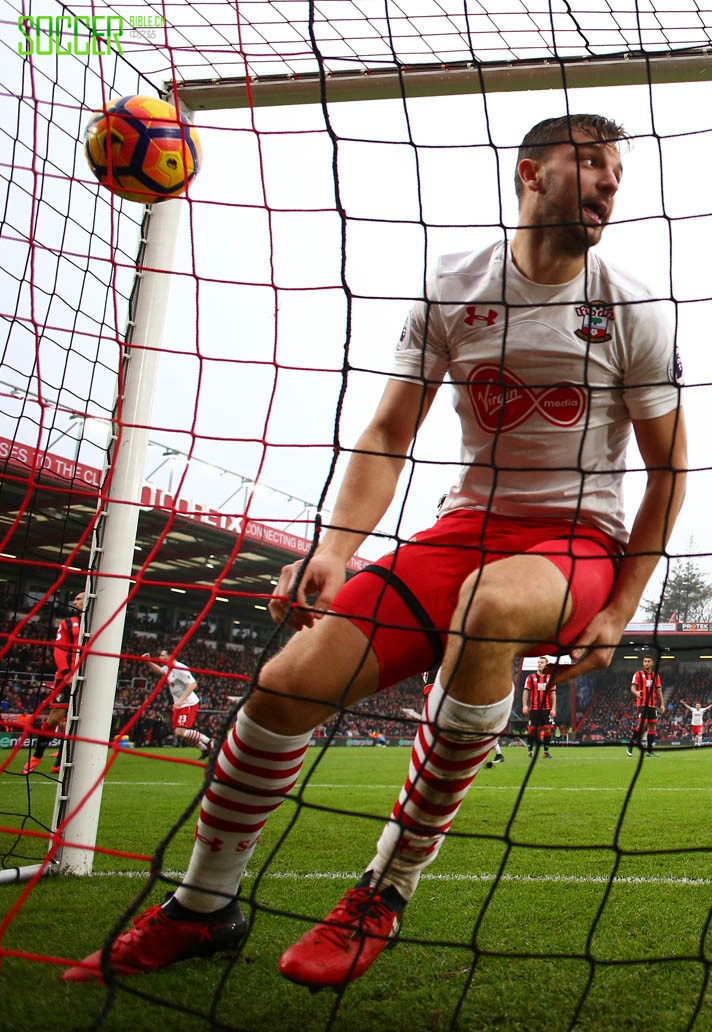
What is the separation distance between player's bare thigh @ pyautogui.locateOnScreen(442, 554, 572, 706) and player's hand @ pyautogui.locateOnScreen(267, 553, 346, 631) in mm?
295

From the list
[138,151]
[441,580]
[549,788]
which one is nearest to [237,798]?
[441,580]

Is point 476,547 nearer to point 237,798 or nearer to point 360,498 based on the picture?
point 360,498

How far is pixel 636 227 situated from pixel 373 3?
4.94 ft

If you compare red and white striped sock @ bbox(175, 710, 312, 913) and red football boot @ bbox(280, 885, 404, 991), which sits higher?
red and white striped sock @ bbox(175, 710, 312, 913)

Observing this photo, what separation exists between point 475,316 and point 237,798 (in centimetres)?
124

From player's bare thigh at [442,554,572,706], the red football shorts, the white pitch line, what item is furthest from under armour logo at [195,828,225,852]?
the white pitch line

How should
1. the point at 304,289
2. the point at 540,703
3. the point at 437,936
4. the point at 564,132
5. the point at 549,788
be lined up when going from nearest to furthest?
the point at 540,703, the point at 564,132, the point at 437,936, the point at 304,289, the point at 549,788

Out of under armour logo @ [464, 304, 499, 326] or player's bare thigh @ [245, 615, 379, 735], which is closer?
player's bare thigh @ [245, 615, 379, 735]

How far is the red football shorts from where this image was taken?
1859mm

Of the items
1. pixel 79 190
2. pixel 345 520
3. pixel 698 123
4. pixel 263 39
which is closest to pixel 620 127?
pixel 698 123

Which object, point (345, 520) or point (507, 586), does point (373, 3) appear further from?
point (507, 586)

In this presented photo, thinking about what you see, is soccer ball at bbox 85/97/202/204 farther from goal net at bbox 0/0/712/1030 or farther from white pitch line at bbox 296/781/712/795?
white pitch line at bbox 296/781/712/795

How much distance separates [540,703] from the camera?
1.39 meters

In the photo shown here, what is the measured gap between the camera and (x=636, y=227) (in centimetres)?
209
